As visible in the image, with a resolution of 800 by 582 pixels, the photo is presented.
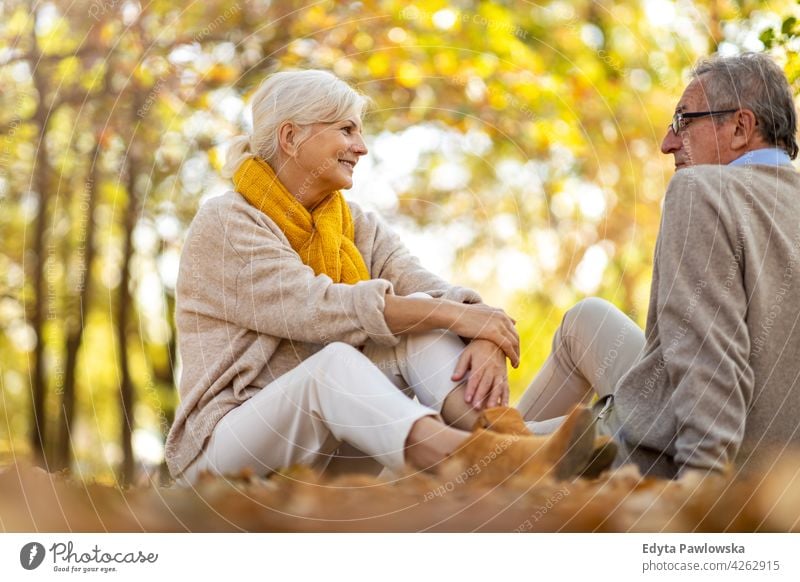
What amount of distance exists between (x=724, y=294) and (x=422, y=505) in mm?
702

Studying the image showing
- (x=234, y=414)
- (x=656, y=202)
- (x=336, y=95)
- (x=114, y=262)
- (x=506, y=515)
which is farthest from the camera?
(x=114, y=262)

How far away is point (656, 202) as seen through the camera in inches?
146

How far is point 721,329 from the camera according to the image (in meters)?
1.77

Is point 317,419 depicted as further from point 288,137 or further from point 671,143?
point 671,143

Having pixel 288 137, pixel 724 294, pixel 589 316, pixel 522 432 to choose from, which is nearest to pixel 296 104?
pixel 288 137

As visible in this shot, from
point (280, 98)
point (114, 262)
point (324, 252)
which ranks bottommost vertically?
point (114, 262)

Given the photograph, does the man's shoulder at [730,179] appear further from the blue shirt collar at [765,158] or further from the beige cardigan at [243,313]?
the beige cardigan at [243,313]

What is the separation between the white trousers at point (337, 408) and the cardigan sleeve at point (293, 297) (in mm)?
103

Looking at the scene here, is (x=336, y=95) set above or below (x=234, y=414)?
above

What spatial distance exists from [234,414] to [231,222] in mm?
449

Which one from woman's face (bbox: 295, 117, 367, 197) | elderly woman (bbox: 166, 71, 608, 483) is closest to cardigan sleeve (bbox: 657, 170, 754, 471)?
elderly woman (bbox: 166, 71, 608, 483)

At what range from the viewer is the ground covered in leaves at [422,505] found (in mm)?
1804
